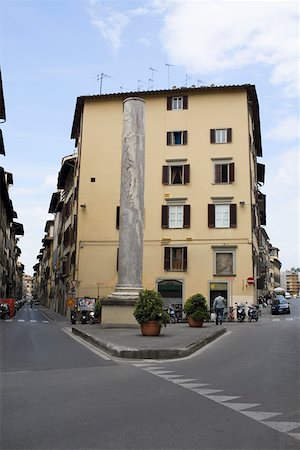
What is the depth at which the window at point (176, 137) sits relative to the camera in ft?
140

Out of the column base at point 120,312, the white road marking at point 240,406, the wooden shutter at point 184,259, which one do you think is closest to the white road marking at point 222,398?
the white road marking at point 240,406

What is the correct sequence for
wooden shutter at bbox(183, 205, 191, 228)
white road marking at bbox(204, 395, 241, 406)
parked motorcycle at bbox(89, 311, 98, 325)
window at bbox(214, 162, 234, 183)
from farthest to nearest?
1. window at bbox(214, 162, 234, 183)
2. wooden shutter at bbox(183, 205, 191, 228)
3. parked motorcycle at bbox(89, 311, 98, 325)
4. white road marking at bbox(204, 395, 241, 406)

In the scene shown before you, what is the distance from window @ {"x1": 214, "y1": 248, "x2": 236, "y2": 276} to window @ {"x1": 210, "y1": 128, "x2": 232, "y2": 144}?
8888 mm

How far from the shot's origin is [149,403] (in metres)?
7.06

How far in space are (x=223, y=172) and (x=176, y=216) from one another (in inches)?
200

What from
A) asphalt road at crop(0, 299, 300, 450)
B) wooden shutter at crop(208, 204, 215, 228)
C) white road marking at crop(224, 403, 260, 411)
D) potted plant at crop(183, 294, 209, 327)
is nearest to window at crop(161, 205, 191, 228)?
wooden shutter at crop(208, 204, 215, 228)

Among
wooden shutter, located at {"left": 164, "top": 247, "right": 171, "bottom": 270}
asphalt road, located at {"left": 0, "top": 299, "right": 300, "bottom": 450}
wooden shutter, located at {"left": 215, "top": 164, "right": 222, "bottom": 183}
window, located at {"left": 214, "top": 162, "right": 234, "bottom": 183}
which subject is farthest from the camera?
wooden shutter, located at {"left": 215, "top": 164, "right": 222, "bottom": 183}

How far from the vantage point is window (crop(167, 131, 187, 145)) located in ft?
140

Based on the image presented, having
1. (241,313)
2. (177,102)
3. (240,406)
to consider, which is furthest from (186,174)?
(240,406)

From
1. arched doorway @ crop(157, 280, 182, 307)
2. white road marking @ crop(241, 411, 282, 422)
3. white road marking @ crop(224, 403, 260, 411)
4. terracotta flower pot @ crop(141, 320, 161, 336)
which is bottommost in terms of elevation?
white road marking @ crop(241, 411, 282, 422)

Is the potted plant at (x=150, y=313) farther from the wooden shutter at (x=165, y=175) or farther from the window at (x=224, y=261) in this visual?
the wooden shutter at (x=165, y=175)

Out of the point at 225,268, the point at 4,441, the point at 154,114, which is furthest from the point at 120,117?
the point at 4,441

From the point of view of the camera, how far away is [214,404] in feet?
23.2

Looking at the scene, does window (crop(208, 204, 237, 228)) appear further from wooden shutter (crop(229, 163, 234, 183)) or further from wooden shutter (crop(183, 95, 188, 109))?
wooden shutter (crop(183, 95, 188, 109))
